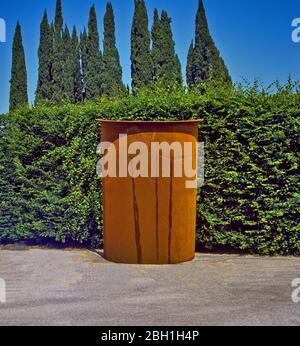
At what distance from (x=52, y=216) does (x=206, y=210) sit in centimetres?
218

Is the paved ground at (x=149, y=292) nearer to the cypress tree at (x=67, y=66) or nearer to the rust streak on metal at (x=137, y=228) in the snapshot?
the rust streak on metal at (x=137, y=228)

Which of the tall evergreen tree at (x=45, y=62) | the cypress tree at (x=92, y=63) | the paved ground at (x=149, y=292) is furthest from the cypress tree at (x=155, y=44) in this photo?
the paved ground at (x=149, y=292)

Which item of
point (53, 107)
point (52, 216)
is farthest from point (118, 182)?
point (53, 107)

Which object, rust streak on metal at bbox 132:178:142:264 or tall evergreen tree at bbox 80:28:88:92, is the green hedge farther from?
tall evergreen tree at bbox 80:28:88:92

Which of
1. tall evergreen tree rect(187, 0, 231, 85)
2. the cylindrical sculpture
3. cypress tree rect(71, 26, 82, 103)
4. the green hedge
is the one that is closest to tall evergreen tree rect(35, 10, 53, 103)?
cypress tree rect(71, 26, 82, 103)

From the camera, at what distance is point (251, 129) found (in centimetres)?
589

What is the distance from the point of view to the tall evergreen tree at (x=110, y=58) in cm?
3353

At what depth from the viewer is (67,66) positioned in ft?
111

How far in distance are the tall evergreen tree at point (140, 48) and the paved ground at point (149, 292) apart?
87.9ft

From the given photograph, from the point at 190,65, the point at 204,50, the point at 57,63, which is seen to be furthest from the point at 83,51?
the point at 204,50

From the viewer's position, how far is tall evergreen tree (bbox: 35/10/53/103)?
32.9 metres

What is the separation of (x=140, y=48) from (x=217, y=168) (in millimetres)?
27361

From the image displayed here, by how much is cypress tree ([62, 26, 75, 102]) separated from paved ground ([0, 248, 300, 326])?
2867cm

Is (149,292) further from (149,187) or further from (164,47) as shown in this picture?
(164,47)
